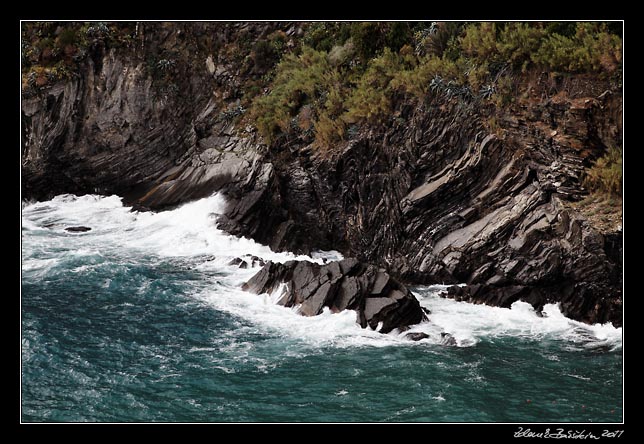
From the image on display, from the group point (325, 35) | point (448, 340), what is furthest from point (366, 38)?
point (448, 340)

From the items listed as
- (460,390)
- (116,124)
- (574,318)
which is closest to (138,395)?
(460,390)

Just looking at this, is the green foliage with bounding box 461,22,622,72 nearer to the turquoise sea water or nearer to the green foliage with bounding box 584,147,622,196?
the green foliage with bounding box 584,147,622,196

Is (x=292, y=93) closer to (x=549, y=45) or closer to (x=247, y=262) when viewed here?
(x=247, y=262)

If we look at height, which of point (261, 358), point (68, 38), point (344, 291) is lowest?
point (261, 358)

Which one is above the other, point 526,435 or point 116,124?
point 116,124

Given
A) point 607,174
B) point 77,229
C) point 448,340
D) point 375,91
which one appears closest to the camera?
point 448,340

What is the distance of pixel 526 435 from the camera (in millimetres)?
16297

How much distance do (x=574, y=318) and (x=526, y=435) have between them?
29.6 feet

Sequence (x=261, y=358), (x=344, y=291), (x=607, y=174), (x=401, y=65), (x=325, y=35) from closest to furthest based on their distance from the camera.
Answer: (x=261, y=358) < (x=607, y=174) < (x=344, y=291) < (x=401, y=65) < (x=325, y=35)

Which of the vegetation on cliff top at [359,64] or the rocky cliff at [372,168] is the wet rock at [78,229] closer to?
the rocky cliff at [372,168]

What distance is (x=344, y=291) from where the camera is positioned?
Result: 24500 millimetres

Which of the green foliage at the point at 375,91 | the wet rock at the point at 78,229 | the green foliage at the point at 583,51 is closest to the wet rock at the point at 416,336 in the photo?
the green foliage at the point at 583,51

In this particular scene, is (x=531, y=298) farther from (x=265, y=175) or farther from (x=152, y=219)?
(x=152, y=219)

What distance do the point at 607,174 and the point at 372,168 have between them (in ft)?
33.2
